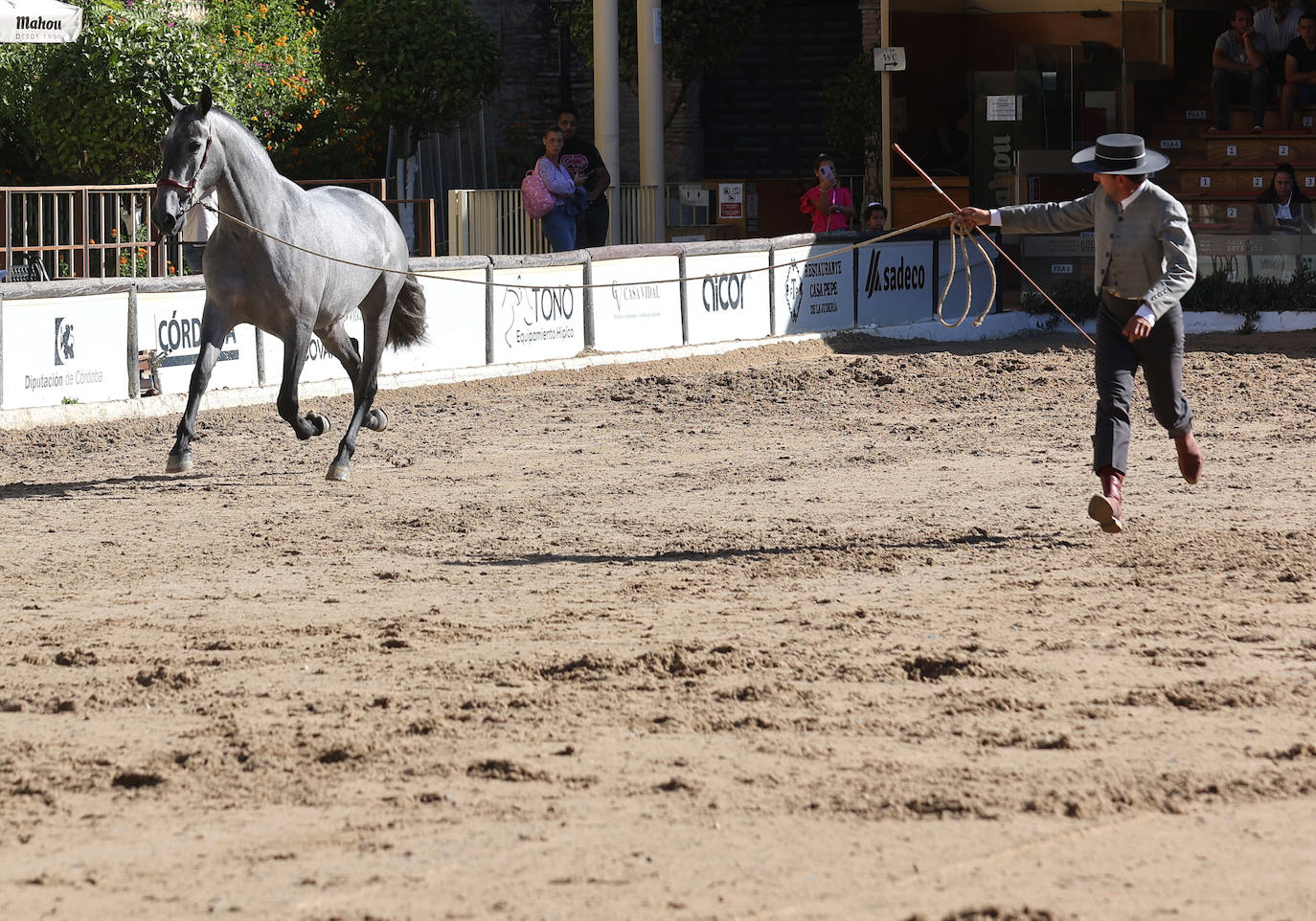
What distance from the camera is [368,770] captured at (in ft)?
16.7

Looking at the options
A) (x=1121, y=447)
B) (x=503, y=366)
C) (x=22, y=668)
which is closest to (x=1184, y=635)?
(x=1121, y=447)

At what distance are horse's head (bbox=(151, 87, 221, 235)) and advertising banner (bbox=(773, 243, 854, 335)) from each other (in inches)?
365

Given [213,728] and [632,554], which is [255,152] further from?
[213,728]

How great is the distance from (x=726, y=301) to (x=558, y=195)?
2.13 m

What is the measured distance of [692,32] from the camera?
26609 mm

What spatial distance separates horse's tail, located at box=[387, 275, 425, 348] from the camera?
12.6m

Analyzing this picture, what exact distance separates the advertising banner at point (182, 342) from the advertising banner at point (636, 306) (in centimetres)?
400

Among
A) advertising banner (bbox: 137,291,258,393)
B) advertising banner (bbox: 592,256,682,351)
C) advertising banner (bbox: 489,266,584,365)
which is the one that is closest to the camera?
advertising banner (bbox: 137,291,258,393)

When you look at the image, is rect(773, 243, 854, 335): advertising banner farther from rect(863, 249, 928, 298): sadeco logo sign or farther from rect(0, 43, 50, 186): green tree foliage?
rect(0, 43, 50, 186): green tree foliage

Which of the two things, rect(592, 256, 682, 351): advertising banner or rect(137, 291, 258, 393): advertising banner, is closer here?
rect(137, 291, 258, 393): advertising banner

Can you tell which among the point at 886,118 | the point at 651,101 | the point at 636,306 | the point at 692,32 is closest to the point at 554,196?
the point at 636,306

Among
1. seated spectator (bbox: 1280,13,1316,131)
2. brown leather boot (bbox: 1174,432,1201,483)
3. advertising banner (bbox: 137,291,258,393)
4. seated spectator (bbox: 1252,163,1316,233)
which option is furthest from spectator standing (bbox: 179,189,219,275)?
seated spectator (bbox: 1280,13,1316,131)

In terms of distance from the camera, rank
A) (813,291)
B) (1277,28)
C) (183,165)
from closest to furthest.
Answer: (183,165), (813,291), (1277,28)

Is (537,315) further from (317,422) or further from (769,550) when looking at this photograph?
(769,550)
